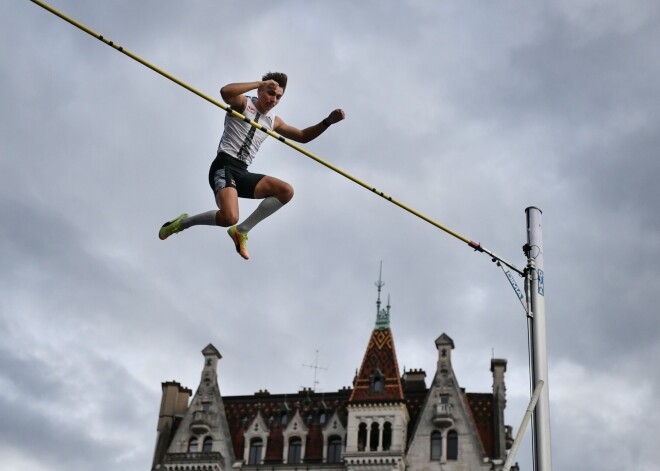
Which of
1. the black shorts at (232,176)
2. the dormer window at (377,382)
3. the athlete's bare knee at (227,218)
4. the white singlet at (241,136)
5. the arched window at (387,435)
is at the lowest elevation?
the athlete's bare knee at (227,218)

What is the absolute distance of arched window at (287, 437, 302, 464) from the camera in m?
40.3

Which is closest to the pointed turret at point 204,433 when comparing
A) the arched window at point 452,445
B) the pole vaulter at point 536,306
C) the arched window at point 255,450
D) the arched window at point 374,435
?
the arched window at point 255,450

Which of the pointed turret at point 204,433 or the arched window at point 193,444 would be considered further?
the arched window at point 193,444

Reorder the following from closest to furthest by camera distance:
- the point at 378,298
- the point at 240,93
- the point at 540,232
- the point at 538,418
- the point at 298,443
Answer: the point at 240,93
the point at 538,418
the point at 540,232
the point at 298,443
the point at 378,298

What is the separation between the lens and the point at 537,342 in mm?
12430

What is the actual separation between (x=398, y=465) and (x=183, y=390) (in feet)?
37.4

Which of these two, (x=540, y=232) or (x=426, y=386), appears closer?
(x=540, y=232)

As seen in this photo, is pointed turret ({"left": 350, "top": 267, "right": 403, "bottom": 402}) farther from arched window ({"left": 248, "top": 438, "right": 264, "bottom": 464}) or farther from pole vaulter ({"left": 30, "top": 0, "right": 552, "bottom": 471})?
pole vaulter ({"left": 30, "top": 0, "right": 552, "bottom": 471})

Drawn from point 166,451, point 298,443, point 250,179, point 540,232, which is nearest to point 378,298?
point 298,443

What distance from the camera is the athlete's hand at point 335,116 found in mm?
10820

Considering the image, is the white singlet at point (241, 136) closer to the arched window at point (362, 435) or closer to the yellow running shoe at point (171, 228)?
the yellow running shoe at point (171, 228)

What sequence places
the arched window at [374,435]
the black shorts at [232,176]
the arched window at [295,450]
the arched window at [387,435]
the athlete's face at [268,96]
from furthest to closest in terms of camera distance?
1. the arched window at [295,450]
2. the arched window at [374,435]
3. the arched window at [387,435]
4. the athlete's face at [268,96]
5. the black shorts at [232,176]

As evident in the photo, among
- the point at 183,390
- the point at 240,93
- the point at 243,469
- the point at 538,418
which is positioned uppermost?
the point at 183,390

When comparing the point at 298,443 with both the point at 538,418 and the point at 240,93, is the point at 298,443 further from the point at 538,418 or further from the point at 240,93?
the point at 240,93
